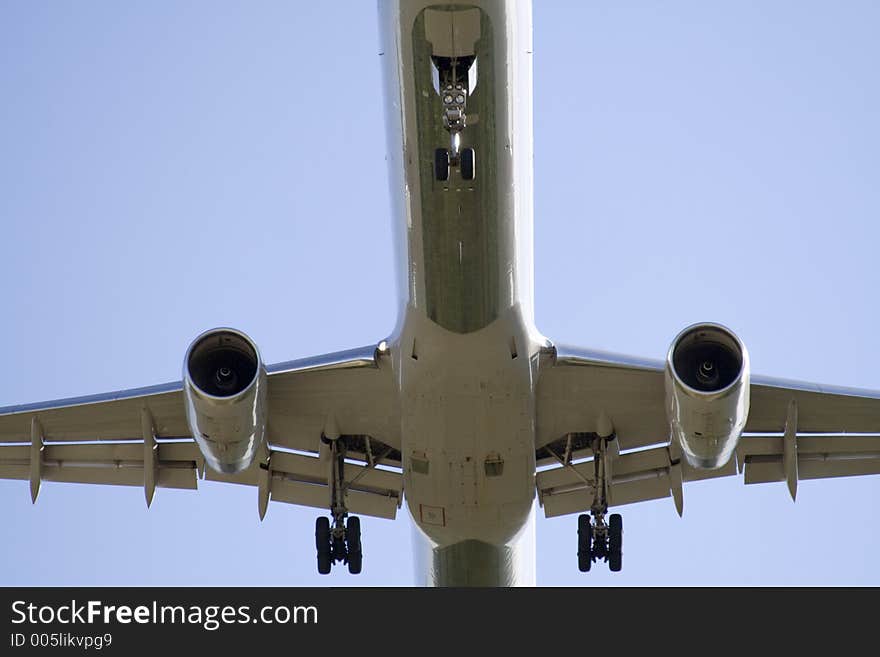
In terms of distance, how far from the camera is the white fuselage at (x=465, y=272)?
20.7 metres

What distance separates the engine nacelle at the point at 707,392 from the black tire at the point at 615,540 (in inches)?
115

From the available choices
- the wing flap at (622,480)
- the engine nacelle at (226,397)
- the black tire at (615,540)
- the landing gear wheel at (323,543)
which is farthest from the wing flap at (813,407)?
the engine nacelle at (226,397)

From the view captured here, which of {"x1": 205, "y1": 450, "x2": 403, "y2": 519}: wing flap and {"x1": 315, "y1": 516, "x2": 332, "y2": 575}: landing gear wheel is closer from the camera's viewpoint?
{"x1": 315, "y1": 516, "x2": 332, "y2": 575}: landing gear wheel

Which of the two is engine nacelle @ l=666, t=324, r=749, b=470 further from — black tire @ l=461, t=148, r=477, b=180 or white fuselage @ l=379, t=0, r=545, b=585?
black tire @ l=461, t=148, r=477, b=180

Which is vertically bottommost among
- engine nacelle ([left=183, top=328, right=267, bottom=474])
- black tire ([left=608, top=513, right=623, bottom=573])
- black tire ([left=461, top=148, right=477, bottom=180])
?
black tire ([left=608, top=513, right=623, bottom=573])

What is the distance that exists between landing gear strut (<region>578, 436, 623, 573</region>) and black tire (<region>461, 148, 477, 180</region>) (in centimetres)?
553

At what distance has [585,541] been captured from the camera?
25.2 m

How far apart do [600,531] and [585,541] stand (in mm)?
306

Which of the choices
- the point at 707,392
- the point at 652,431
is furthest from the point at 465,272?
the point at 652,431

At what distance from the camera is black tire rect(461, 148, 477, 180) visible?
68.0 ft

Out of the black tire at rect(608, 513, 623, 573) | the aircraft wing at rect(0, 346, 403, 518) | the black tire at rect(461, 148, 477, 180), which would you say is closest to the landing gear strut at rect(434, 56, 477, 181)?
the black tire at rect(461, 148, 477, 180)

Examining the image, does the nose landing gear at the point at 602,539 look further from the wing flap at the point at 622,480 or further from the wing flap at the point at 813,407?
the wing flap at the point at 813,407

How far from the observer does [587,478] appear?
24.9m
